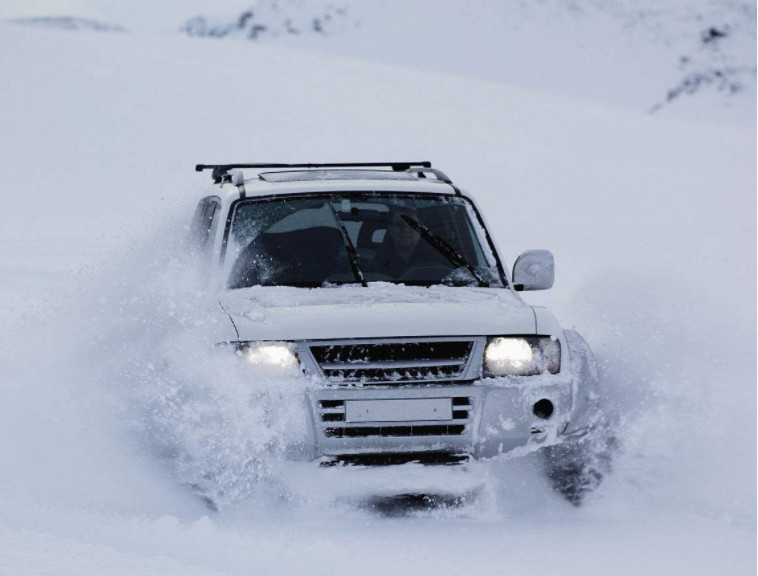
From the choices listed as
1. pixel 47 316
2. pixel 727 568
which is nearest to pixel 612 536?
pixel 727 568

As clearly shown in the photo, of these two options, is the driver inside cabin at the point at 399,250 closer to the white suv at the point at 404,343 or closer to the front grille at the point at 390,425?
the white suv at the point at 404,343

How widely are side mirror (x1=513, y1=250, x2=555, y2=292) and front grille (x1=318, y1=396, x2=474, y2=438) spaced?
1.31 metres

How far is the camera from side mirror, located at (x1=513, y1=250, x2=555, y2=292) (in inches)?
259

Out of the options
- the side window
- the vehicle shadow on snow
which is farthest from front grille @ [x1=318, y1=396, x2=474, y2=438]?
the side window

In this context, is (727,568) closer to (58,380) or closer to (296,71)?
(58,380)

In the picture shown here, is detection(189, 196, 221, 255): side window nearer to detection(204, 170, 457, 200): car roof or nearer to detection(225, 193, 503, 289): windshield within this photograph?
detection(204, 170, 457, 200): car roof

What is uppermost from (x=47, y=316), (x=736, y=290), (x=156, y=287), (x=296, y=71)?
(x=156, y=287)

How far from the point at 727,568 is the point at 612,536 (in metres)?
0.63

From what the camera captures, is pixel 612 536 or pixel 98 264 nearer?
pixel 612 536

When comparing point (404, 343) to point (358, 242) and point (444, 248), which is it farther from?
point (358, 242)

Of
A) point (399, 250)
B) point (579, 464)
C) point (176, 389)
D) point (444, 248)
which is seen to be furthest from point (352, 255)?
point (579, 464)

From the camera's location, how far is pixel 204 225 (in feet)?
24.4

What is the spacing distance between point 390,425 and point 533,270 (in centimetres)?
155

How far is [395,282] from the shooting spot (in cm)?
646
